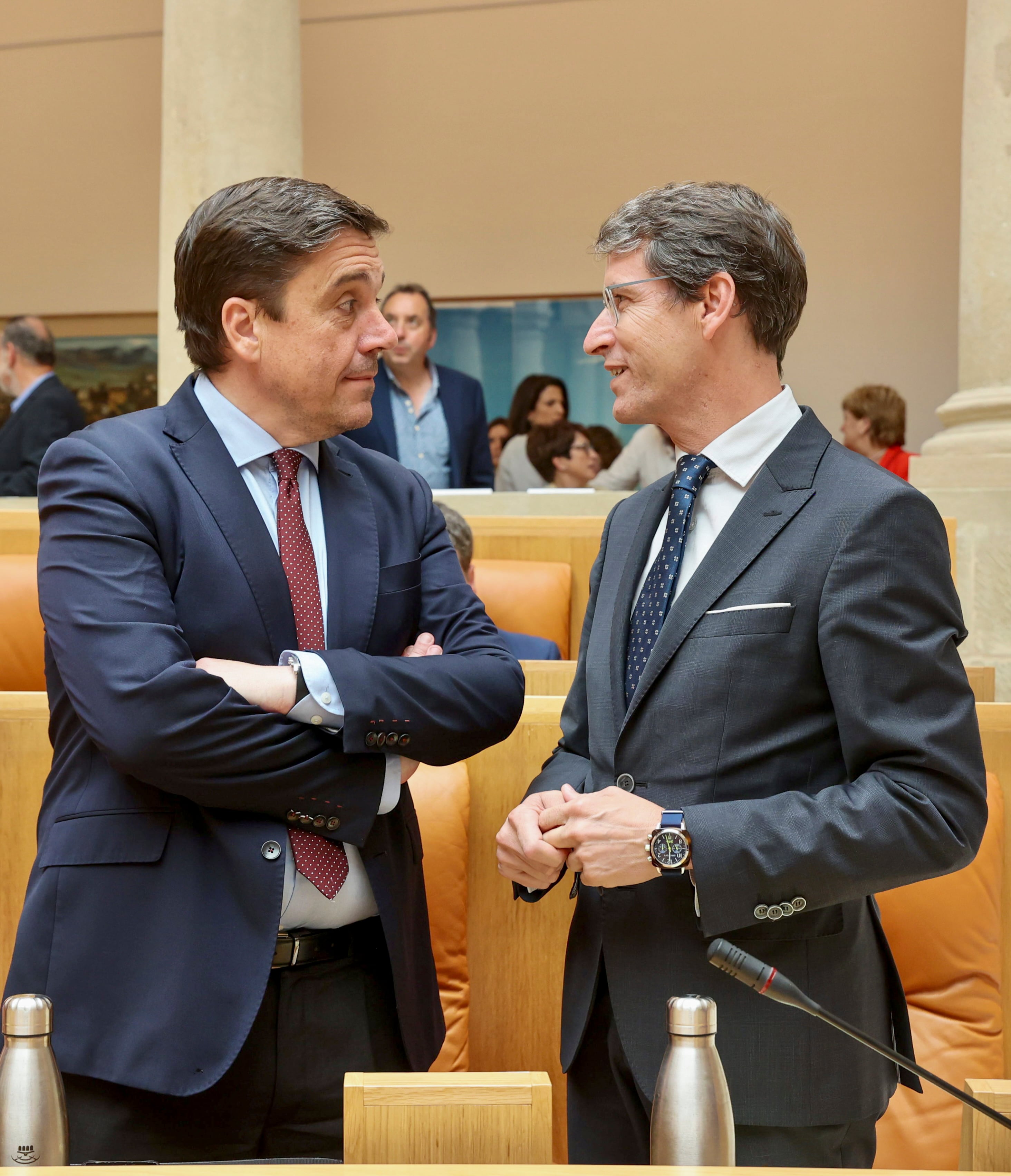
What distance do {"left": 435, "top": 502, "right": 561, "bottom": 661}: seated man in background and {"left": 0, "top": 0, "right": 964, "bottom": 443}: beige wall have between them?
18.6ft

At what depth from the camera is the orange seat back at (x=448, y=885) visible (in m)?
2.10

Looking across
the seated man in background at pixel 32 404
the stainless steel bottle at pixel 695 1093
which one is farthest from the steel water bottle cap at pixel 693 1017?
the seated man in background at pixel 32 404

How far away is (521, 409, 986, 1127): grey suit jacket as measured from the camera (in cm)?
136

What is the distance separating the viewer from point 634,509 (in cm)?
179

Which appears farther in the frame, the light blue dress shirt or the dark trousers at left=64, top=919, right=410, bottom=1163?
the light blue dress shirt

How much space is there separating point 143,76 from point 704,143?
4.30 m

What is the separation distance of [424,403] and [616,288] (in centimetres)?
351

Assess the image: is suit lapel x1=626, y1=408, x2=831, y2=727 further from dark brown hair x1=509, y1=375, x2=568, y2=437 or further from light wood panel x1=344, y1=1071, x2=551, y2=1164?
dark brown hair x1=509, y1=375, x2=568, y2=437

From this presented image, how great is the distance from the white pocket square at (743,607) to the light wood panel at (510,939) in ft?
2.54

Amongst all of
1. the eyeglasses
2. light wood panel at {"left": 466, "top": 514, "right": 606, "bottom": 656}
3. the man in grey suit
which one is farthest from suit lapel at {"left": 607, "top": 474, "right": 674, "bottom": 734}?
light wood panel at {"left": 466, "top": 514, "right": 606, "bottom": 656}

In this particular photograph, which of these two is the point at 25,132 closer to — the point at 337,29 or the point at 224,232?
the point at 337,29

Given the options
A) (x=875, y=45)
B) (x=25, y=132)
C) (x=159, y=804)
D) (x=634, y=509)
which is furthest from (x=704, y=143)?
(x=159, y=804)

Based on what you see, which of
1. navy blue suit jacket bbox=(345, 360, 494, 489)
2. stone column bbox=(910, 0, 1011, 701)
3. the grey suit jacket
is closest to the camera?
the grey suit jacket

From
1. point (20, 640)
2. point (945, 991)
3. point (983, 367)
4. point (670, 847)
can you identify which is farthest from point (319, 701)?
point (983, 367)
